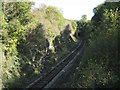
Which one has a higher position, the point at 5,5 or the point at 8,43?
the point at 5,5

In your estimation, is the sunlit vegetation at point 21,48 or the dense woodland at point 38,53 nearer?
the dense woodland at point 38,53

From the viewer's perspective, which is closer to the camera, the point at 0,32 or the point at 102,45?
the point at 102,45

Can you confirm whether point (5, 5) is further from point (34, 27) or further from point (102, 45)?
point (102, 45)

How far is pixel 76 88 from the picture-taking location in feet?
26.5

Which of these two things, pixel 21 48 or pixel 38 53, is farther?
pixel 38 53

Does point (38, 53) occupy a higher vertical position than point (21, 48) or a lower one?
lower

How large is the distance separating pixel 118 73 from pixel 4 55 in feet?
28.6

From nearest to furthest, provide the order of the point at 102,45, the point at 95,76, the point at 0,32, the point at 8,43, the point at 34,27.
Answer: the point at 95,76, the point at 102,45, the point at 0,32, the point at 8,43, the point at 34,27

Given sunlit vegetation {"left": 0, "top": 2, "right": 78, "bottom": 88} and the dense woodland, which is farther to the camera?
sunlit vegetation {"left": 0, "top": 2, "right": 78, "bottom": 88}

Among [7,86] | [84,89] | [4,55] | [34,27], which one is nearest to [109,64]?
[84,89]

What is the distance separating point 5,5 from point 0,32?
11.9 ft

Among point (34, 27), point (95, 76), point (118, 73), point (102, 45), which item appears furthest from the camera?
point (34, 27)

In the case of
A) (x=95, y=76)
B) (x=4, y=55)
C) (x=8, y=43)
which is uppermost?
(x=8, y=43)

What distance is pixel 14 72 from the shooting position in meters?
10.7
